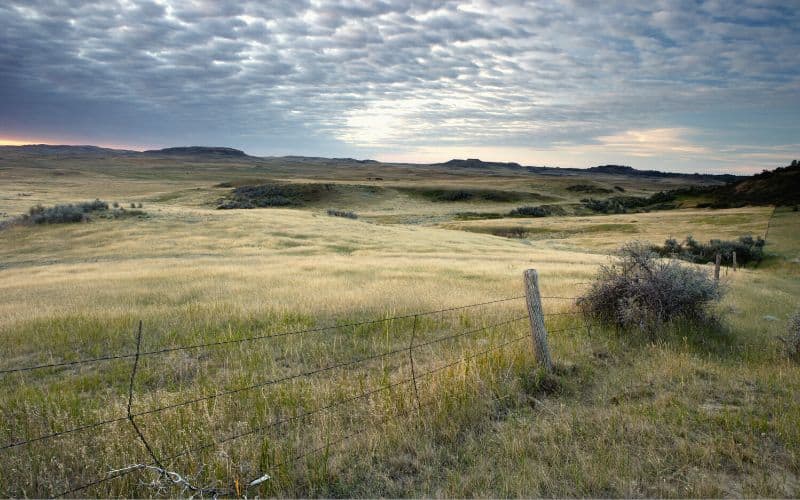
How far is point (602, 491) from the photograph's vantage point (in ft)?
14.9

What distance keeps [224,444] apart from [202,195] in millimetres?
81439

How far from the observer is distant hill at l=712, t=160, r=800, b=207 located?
70.1m

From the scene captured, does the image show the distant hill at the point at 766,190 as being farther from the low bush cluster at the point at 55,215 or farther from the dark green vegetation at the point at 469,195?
the low bush cluster at the point at 55,215

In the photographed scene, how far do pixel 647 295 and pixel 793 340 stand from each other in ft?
7.86

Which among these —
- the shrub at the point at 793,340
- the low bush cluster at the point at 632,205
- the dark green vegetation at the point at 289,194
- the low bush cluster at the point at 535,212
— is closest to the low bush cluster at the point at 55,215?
the shrub at the point at 793,340

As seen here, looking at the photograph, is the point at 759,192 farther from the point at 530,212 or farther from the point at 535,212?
the point at 530,212

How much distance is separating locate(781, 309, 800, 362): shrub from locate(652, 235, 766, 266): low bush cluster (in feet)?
92.4

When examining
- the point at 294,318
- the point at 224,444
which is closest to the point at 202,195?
the point at 294,318

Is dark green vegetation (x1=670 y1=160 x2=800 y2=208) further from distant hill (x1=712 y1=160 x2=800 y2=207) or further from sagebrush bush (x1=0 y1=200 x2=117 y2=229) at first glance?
sagebrush bush (x1=0 y1=200 x2=117 y2=229)

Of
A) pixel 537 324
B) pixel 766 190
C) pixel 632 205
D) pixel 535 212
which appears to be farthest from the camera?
pixel 632 205

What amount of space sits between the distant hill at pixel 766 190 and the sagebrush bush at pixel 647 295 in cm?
6928

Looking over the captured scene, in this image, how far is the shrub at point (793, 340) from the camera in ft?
27.4

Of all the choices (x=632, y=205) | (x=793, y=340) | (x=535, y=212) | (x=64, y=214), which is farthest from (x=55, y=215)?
(x=632, y=205)

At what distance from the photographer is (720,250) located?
35406 mm
